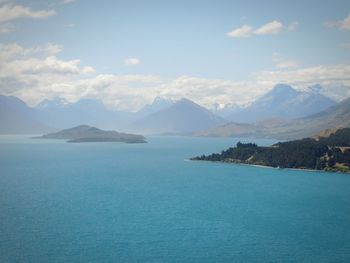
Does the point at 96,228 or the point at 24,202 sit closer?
the point at 96,228

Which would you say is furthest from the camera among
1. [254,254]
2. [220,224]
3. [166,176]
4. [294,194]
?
[166,176]

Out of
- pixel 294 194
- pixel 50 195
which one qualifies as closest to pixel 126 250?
pixel 50 195

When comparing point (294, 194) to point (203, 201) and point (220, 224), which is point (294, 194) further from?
point (220, 224)

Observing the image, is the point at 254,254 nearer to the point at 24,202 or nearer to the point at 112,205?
the point at 112,205

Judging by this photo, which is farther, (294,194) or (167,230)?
(294,194)

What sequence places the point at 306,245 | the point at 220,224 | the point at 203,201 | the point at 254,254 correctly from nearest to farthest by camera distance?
1. the point at 254,254
2. the point at 306,245
3. the point at 220,224
4. the point at 203,201

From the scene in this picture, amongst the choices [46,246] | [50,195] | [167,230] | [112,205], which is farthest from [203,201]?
[46,246]
